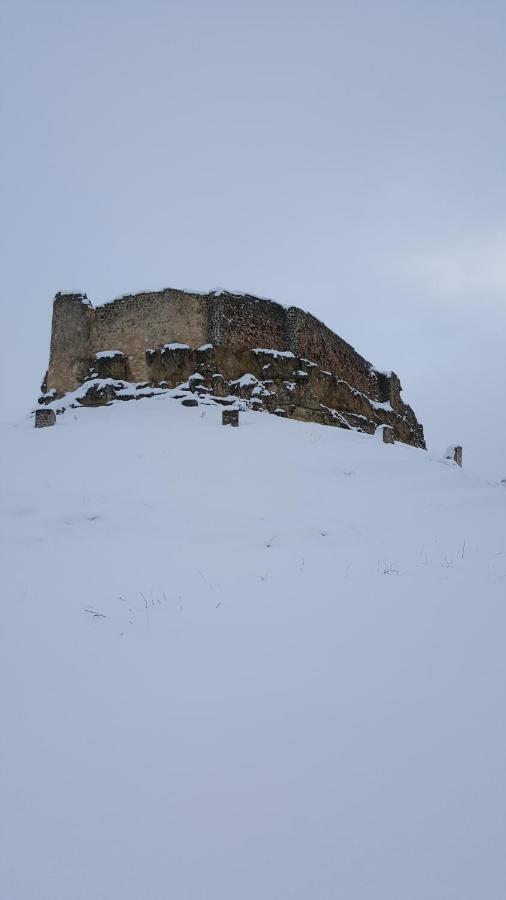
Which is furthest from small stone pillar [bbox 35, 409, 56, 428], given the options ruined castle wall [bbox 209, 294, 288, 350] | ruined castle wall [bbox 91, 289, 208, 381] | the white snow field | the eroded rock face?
ruined castle wall [bbox 209, 294, 288, 350]

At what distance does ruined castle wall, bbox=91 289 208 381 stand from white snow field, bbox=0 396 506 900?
501 inches

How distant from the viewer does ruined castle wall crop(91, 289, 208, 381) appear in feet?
60.8

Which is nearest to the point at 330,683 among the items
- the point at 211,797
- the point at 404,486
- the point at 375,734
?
the point at 375,734

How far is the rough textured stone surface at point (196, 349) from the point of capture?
720 inches

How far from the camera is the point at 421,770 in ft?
7.46

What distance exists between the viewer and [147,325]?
61.5ft

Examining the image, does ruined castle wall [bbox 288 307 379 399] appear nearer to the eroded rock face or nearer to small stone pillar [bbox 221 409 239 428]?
the eroded rock face

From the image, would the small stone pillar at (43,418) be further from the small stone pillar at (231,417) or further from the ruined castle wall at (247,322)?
the ruined castle wall at (247,322)

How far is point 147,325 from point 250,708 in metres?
17.4

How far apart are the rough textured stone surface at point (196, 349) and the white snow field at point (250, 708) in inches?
479

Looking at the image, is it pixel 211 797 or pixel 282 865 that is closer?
pixel 282 865

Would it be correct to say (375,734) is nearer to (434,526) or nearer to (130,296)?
(434,526)

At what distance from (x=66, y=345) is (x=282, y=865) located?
19391mm

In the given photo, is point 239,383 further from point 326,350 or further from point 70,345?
point 70,345
